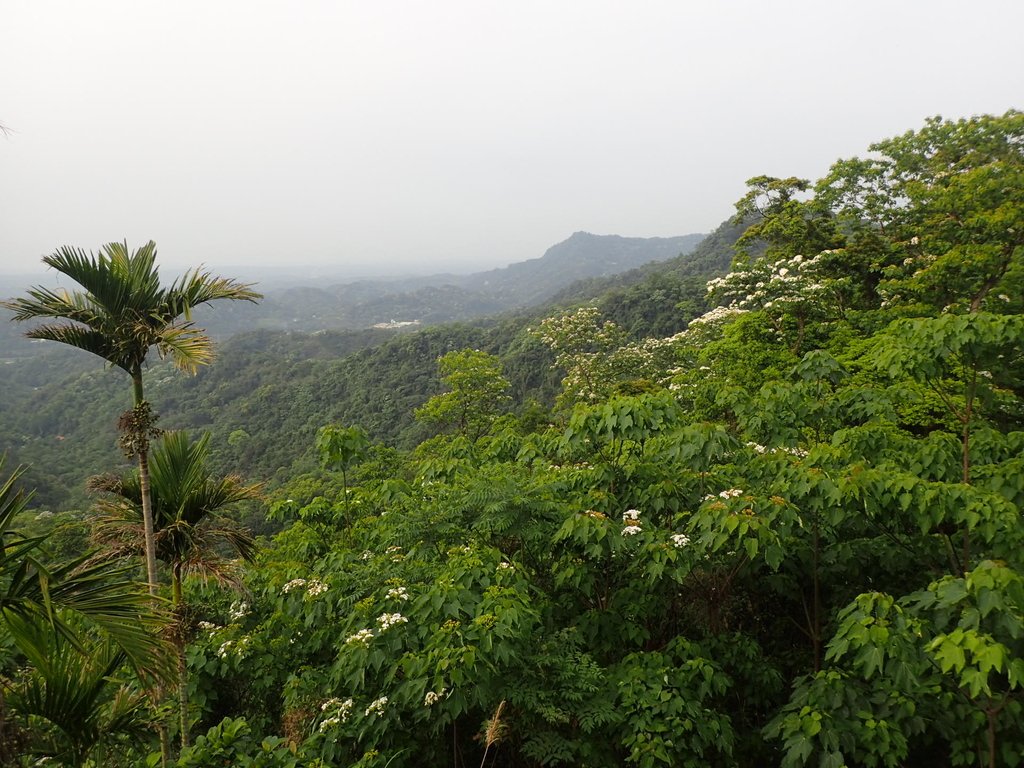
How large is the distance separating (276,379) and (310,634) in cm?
7752

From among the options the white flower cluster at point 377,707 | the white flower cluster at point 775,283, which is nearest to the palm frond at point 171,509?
the white flower cluster at point 377,707

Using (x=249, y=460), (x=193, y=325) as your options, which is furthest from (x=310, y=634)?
(x=249, y=460)

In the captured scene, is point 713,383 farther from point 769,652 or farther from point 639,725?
point 639,725

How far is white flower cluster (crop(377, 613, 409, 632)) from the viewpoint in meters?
3.46

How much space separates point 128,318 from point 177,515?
1603 millimetres

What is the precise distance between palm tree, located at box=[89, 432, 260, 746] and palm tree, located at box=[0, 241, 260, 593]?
238mm

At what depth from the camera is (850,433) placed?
4711 mm

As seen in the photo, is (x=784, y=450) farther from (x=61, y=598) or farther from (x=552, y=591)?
(x=61, y=598)

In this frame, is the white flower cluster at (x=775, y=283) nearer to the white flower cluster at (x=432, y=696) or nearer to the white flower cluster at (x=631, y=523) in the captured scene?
the white flower cluster at (x=631, y=523)

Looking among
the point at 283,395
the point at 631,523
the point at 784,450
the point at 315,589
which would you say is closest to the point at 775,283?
the point at 784,450

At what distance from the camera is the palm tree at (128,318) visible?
3.88 m

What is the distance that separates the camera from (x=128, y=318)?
13.4 feet

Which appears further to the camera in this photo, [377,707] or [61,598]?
[377,707]

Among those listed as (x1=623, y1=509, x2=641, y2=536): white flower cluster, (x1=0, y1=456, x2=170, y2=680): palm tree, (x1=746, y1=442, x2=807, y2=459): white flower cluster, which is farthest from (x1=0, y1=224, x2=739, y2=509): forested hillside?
(x1=0, y1=456, x2=170, y2=680): palm tree
